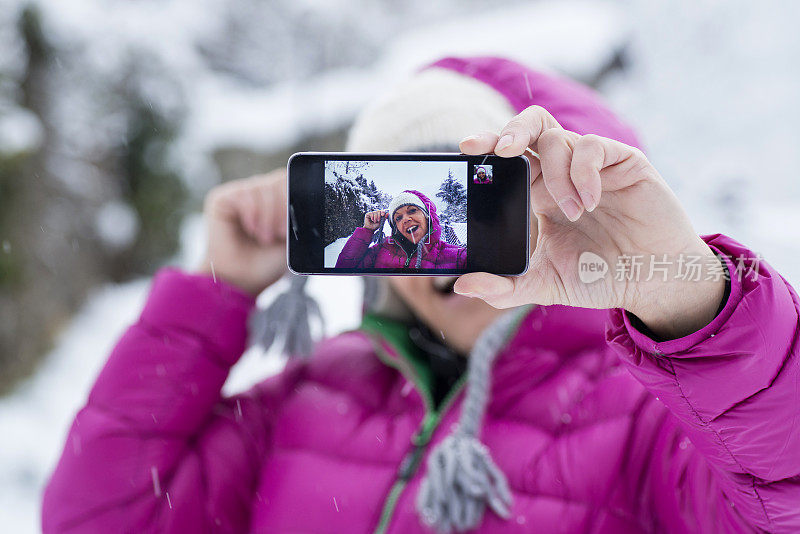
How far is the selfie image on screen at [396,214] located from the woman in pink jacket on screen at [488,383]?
0.26 ft

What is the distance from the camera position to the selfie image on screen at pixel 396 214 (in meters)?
0.71

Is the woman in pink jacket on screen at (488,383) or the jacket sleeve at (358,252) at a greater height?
the jacket sleeve at (358,252)

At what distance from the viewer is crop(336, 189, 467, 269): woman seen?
2.37ft

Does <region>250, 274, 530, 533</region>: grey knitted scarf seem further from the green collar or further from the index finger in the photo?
the index finger

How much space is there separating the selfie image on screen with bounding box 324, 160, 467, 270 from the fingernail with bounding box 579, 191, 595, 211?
0.56ft

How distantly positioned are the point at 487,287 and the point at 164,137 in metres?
3.13

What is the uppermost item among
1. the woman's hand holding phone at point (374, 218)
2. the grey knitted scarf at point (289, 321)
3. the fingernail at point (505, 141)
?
the fingernail at point (505, 141)

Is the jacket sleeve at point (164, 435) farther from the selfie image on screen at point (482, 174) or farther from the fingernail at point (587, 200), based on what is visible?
the fingernail at point (587, 200)

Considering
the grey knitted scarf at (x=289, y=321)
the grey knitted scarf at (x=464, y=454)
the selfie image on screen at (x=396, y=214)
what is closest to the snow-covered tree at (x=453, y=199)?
the selfie image on screen at (x=396, y=214)

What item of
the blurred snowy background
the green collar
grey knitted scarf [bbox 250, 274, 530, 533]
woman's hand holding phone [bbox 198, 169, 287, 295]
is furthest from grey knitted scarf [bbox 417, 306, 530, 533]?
the blurred snowy background

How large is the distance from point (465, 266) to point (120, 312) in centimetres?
310

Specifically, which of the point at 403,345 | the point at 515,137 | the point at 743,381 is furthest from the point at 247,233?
the point at 743,381

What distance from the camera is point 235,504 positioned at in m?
1.13

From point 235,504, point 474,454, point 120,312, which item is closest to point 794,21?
point 474,454
